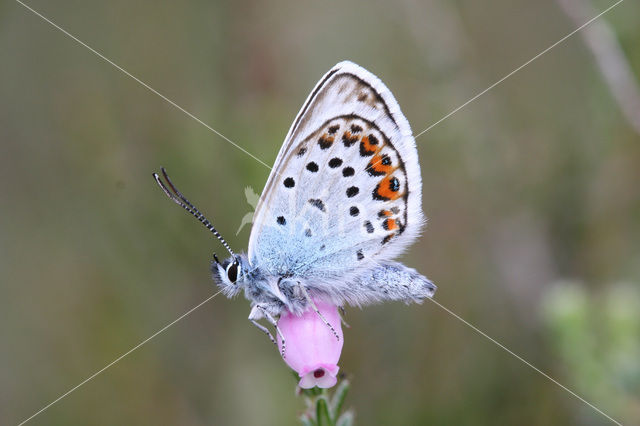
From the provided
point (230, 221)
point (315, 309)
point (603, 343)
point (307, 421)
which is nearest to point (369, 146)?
point (315, 309)

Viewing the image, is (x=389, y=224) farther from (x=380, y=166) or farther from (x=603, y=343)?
(x=603, y=343)

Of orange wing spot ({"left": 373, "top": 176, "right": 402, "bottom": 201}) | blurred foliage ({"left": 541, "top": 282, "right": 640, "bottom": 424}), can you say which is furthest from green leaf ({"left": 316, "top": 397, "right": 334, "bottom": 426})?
blurred foliage ({"left": 541, "top": 282, "right": 640, "bottom": 424})

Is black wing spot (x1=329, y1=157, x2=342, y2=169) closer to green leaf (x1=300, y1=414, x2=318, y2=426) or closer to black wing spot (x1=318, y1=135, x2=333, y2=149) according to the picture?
black wing spot (x1=318, y1=135, x2=333, y2=149)

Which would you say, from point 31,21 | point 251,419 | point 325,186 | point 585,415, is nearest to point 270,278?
point 325,186

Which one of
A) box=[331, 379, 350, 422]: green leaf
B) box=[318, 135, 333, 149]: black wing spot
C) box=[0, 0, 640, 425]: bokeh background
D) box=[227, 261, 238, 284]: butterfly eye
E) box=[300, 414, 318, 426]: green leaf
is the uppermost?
box=[0, 0, 640, 425]: bokeh background

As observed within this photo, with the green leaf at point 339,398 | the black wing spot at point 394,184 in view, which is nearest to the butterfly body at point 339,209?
the black wing spot at point 394,184

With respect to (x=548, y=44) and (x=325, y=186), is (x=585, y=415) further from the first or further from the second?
(x=548, y=44)
